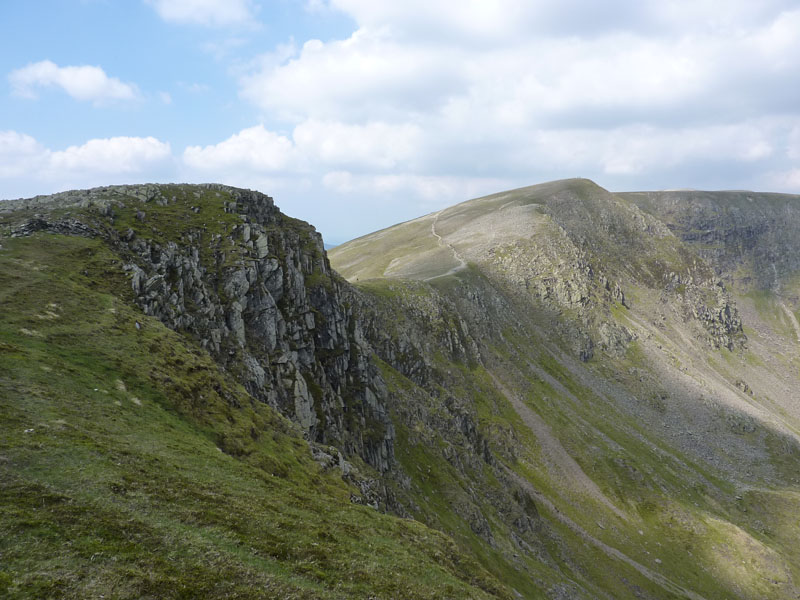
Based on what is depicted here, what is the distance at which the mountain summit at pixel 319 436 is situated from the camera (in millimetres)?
23938

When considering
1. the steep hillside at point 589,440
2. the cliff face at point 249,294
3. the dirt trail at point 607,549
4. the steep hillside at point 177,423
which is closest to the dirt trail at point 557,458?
the steep hillside at point 589,440

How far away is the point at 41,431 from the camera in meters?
27.0

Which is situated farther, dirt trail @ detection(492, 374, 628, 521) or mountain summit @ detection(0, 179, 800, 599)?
dirt trail @ detection(492, 374, 628, 521)

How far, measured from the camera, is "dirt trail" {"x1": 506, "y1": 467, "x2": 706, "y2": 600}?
99931 millimetres

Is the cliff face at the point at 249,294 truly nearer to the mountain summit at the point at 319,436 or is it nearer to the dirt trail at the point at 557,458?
the mountain summit at the point at 319,436

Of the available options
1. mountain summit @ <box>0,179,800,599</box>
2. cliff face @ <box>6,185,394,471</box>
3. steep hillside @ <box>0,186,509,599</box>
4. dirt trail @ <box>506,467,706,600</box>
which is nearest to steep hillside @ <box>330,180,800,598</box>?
dirt trail @ <box>506,467,706,600</box>

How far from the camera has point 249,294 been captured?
6750 centimetres

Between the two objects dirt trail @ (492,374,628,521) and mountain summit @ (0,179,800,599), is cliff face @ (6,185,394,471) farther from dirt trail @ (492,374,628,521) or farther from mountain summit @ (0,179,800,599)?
dirt trail @ (492,374,628,521)

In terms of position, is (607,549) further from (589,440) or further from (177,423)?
(177,423)

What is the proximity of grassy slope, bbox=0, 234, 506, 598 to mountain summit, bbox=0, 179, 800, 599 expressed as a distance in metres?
0.15

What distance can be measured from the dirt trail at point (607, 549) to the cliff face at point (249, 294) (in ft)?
173

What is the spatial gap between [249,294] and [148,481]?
4317 cm

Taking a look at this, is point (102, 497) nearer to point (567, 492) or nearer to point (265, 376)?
point (265, 376)

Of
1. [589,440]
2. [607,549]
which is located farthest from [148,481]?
[589,440]
